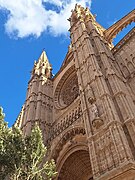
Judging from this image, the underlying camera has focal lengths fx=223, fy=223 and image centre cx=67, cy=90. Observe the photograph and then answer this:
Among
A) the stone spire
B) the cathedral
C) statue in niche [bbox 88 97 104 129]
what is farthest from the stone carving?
statue in niche [bbox 88 97 104 129]

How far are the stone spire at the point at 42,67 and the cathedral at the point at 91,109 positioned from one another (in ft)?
3.51

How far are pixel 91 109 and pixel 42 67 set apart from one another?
1298 cm

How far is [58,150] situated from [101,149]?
14.4ft

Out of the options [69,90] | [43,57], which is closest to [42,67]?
[43,57]

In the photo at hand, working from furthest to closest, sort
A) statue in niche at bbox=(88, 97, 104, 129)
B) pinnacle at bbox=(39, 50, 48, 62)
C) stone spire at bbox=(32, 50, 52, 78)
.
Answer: pinnacle at bbox=(39, 50, 48, 62)
stone spire at bbox=(32, 50, 52, 78)
statue in niche at bbox=(88, 97, 104, 129)

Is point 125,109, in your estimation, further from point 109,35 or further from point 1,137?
point 109,35

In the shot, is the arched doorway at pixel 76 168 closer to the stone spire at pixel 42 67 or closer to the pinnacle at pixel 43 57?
the stone spire at pixel 42 67

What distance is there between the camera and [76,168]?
38.6ft

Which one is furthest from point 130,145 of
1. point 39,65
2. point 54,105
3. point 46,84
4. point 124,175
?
point 39,65

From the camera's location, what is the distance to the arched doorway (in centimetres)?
1159

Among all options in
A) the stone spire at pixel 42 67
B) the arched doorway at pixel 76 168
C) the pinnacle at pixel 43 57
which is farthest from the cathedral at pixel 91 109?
the pinnacle at pixel 43 57

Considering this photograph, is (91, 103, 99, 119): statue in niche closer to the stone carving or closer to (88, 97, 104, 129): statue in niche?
(88, 97, 104, 129): statue in niche

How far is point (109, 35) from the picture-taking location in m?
18.7

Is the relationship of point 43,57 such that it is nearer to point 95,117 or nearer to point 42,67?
point 42,67
